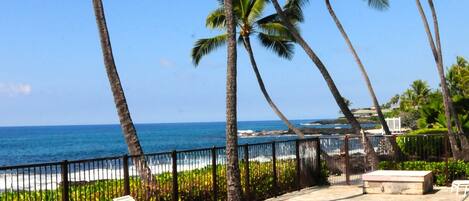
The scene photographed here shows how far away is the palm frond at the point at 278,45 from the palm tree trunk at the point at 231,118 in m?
15.9

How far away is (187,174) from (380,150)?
10193mm

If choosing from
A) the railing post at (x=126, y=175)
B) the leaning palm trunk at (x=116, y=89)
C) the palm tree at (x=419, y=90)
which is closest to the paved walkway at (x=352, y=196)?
the leaning palm trunk at (x=116, y=89)

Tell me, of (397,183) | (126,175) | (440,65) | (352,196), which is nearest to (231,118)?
(126,175)

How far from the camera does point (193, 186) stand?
12.3 m

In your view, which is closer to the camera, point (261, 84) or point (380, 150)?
point (380, 150)

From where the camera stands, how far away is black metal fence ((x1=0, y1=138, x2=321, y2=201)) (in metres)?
9.82

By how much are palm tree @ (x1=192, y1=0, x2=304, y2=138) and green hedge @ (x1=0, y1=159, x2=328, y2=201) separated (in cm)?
956

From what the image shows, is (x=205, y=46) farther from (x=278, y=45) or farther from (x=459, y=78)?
(x=459, y=78)

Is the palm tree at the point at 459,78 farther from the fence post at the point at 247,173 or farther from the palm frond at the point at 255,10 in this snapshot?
the fence post at the point at 247,173

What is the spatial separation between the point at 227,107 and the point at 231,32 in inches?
56.0

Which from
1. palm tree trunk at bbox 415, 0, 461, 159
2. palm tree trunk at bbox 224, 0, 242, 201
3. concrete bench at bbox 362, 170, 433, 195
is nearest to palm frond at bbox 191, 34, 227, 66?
palm tree trunk at bbox 415, 0, 461, 159


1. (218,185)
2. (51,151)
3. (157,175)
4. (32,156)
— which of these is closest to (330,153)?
(218,185)

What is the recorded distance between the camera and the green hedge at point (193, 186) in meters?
10.3

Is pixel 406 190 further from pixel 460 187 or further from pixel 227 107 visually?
pixel 227 107
